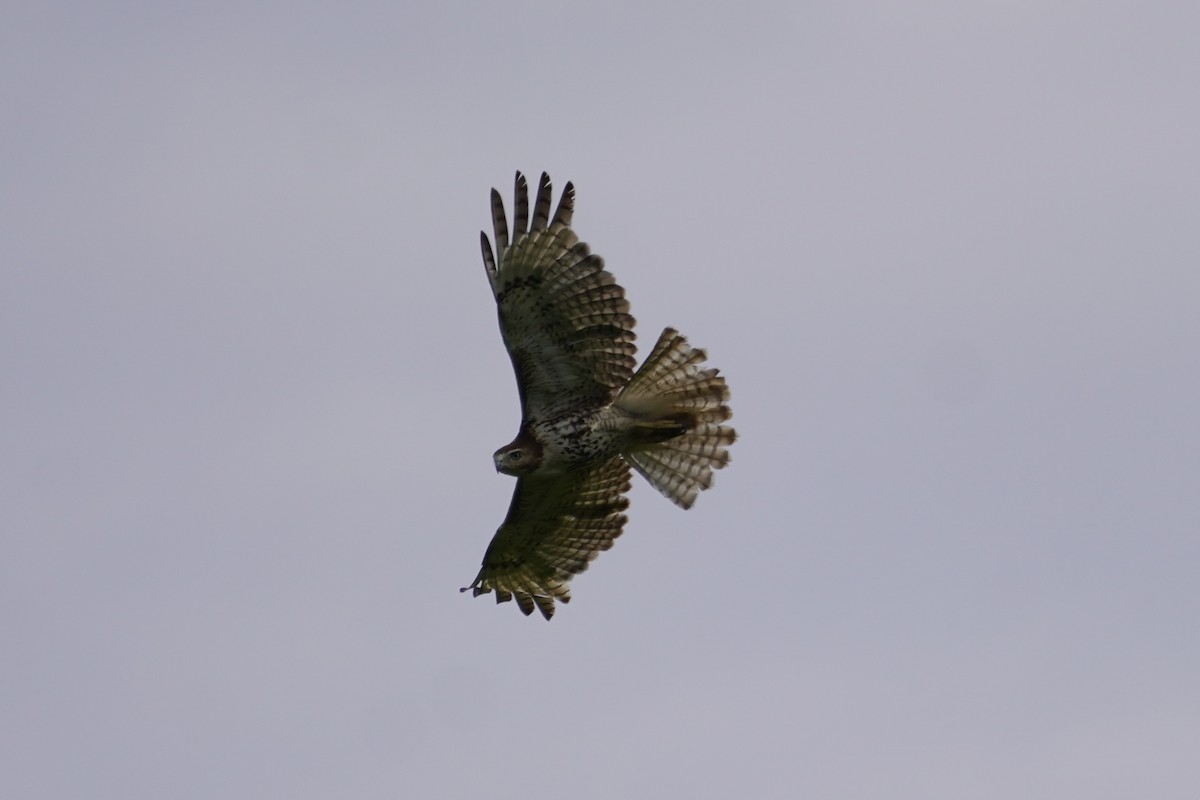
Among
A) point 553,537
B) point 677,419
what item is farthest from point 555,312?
point 553,537

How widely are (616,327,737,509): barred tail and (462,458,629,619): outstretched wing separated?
0.46 metres

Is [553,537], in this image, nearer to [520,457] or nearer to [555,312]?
[520,457]

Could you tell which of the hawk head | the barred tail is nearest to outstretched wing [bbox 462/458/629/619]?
the barred tail

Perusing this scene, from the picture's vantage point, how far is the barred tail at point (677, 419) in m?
16.3

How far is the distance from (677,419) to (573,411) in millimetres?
946

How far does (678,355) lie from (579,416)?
100 centimetres

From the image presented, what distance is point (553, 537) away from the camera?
17.7m

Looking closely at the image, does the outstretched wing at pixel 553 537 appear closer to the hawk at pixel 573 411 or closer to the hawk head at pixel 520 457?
the hawk at pixel 573 411

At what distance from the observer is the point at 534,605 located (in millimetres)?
17797

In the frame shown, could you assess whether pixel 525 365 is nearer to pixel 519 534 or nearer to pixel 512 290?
pixel 512 290

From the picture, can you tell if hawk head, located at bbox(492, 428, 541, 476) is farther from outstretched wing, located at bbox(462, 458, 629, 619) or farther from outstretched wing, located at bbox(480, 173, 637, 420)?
outstretched wing, located at bbox(462, 458, 629, 619)

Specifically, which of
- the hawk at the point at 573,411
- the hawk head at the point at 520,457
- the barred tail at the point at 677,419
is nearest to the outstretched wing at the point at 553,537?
the hawk at the point at 573,411

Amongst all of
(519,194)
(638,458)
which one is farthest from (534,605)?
(519,194)

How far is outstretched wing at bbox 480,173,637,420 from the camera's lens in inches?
611
